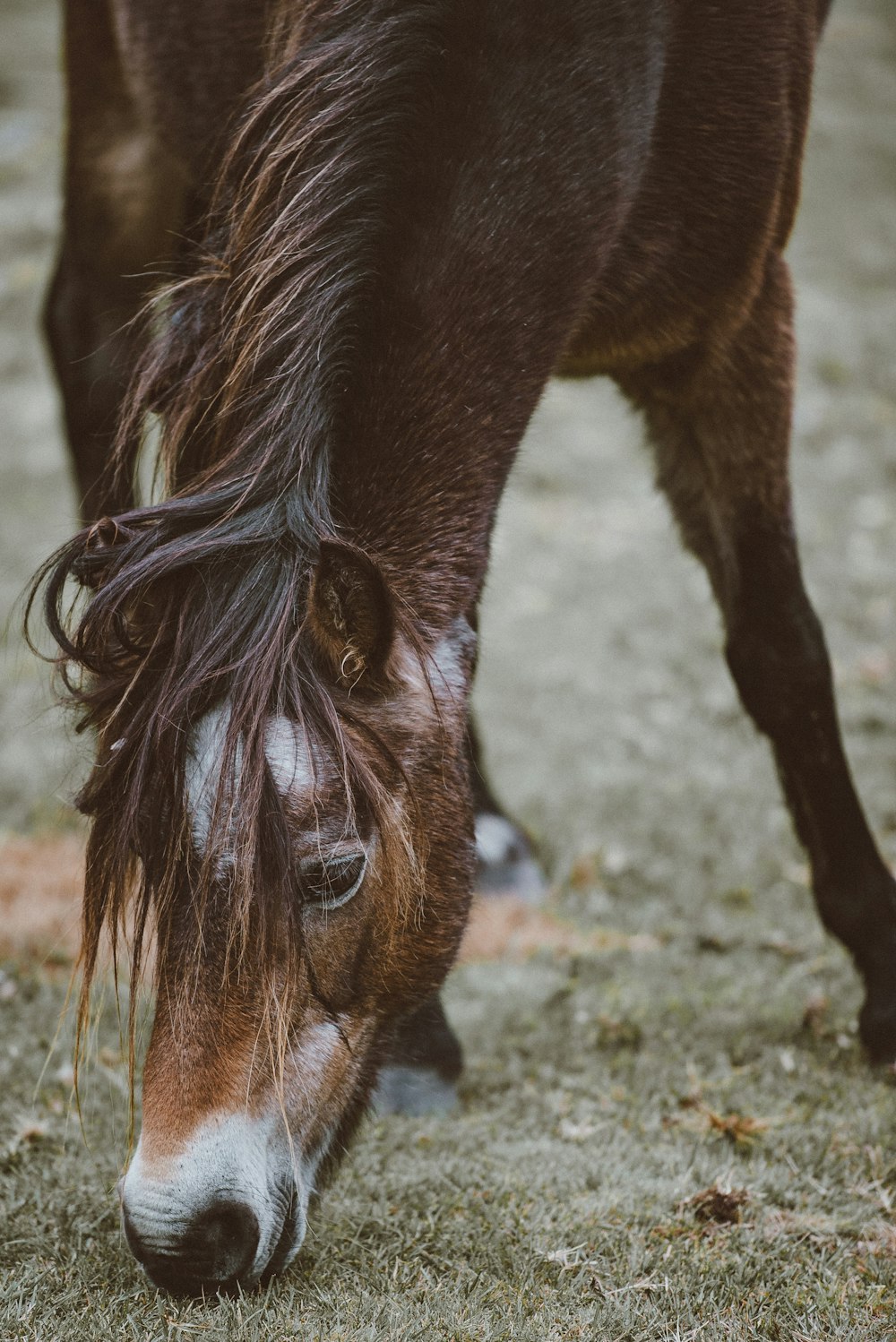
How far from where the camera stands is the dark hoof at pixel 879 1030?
3.10 meters

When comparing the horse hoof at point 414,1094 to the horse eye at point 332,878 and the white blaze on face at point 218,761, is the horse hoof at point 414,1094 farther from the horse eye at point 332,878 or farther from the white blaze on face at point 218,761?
the white blaze on face at point 218,761

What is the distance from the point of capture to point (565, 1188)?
8.06ft

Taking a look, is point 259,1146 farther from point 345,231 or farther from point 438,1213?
point 345,231

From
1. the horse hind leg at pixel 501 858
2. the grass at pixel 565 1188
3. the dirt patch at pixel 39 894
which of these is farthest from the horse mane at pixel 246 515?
the horse hind leg at pixel 501 858

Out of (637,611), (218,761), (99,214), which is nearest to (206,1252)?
(218,761)

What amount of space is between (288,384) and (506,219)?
0.55 m

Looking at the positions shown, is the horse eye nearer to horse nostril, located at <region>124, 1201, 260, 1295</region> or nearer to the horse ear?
the horse ear

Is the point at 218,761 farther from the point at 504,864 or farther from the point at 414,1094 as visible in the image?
the point at 504,864

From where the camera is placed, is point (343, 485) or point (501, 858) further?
point (501, 858)

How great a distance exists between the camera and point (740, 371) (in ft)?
10.2

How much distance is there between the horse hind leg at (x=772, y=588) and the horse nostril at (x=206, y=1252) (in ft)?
5.91

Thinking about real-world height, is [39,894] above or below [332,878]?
below

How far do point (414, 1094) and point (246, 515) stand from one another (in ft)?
5.06

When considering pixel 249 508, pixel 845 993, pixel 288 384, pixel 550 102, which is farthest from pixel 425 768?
pixel 845 993
